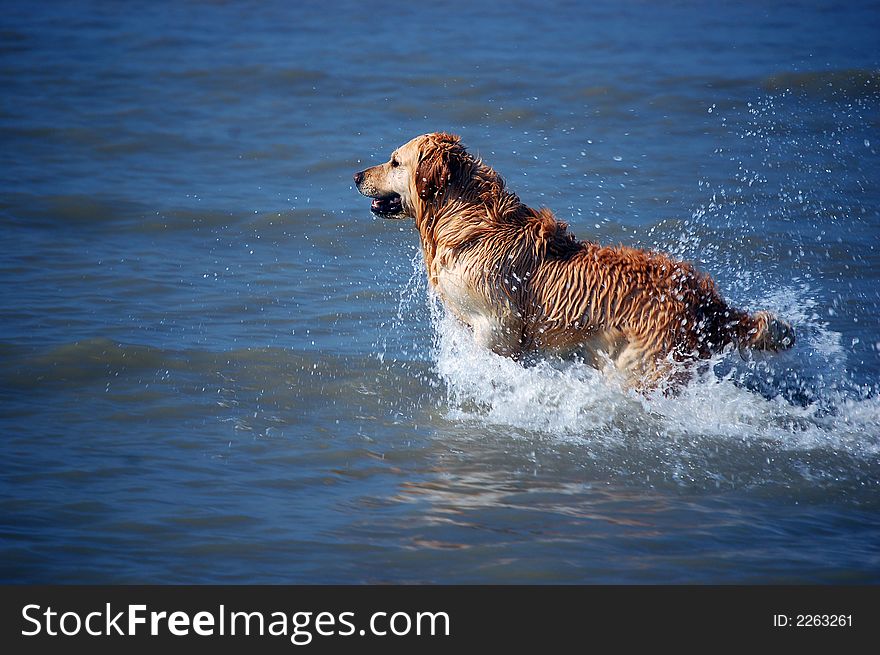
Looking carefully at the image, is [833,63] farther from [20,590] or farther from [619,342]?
[20,590]

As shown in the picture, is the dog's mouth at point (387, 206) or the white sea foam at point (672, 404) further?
the dog's mouth at point (387, 206)

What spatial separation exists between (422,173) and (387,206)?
42cm

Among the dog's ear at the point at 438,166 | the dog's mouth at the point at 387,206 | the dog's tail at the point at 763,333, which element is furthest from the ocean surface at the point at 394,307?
the dog's ear at the point at 438,166

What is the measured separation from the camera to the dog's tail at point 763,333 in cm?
589

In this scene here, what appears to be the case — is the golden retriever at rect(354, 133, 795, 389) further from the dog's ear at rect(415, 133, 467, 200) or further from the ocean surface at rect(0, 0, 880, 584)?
the ocean surface at rect(0, 0, 880, 584)

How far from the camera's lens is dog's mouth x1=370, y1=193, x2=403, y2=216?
6668mm

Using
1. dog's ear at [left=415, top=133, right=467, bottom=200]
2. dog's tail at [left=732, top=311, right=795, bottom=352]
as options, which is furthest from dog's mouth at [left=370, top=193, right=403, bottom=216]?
dog's tail at [left=732, top=311, right=795, bottom=352]

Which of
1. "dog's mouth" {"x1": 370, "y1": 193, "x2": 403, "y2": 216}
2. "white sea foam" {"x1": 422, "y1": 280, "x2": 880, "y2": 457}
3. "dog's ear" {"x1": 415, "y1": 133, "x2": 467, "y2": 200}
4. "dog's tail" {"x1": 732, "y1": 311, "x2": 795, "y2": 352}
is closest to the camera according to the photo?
"dog's tail" {"x1": 732, "y1": 311, "x2": 795, "y2": 352}

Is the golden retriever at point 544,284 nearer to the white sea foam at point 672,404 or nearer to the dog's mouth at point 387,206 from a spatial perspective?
the dog's mouth at point 387,206

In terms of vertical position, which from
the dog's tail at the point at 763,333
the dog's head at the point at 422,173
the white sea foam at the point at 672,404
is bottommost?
the white sea foam at the point at 672,404

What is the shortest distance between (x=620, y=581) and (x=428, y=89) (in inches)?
437

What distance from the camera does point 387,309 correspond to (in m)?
8.77

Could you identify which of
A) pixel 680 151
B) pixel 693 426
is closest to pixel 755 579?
pixel 693 426

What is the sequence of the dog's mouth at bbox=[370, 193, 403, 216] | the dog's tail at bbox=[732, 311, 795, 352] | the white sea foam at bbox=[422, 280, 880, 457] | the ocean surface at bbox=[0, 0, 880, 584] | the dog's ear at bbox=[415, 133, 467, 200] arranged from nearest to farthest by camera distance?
the ocean surface at bbox=[0, 0, 880, 584] < the dog's tail at bbox=[732, 311, 795, 352] < the white sea foam at bbox=[422, 280, 880, 457] < the dog's ear at bbox=[415, 133, 467, 200] < the dog's mouth at bbox=[370, 193, 403, 216]
